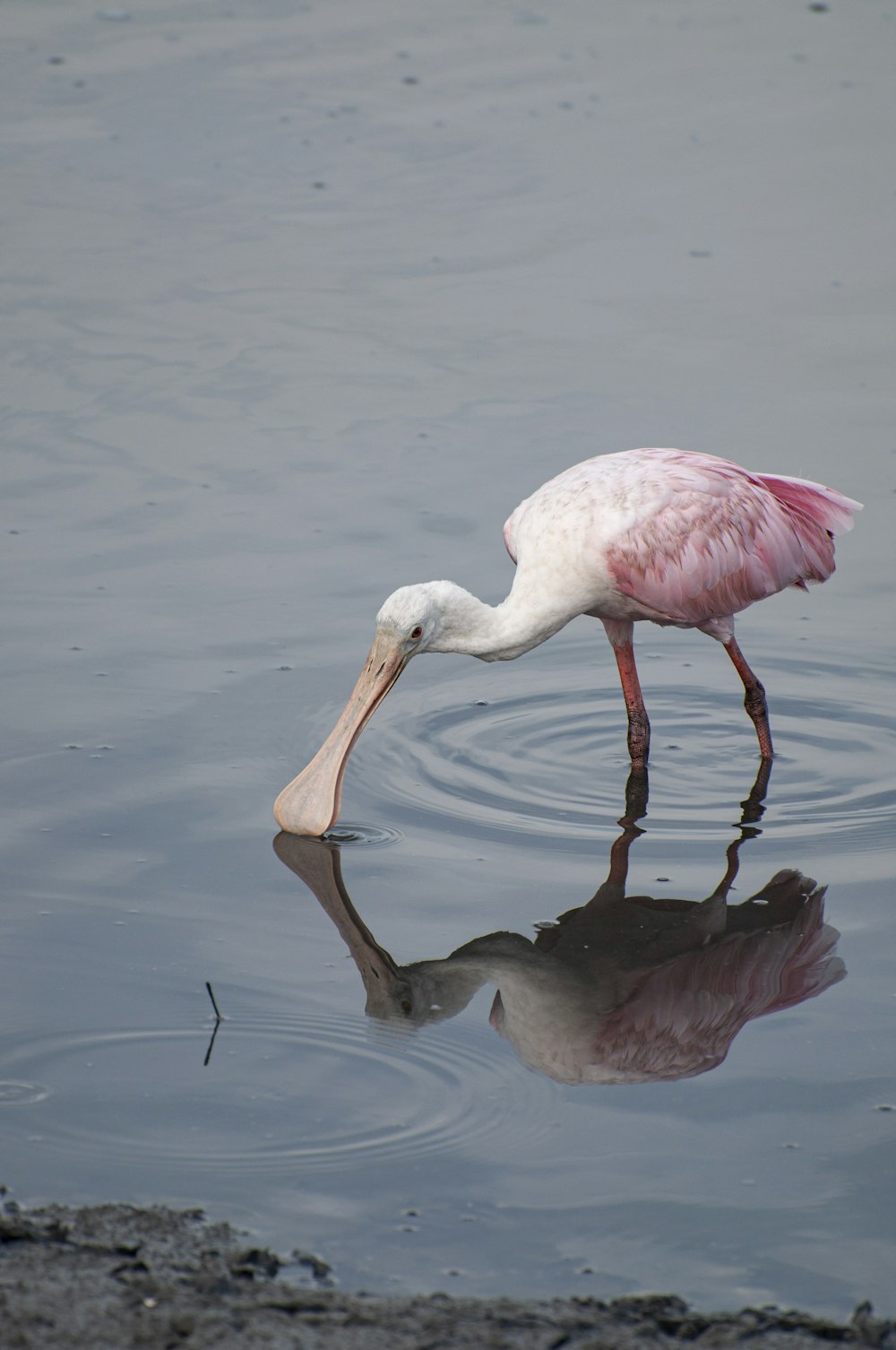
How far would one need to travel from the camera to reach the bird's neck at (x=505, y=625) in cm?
724

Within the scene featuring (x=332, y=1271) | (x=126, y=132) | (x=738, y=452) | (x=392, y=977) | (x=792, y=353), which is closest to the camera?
(x=332, y=1271)

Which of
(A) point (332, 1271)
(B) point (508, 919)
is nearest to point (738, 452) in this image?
(B) point (508, 919)

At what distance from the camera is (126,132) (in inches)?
601

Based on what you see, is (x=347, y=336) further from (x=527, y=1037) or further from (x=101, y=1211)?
(x=101, y=1211)

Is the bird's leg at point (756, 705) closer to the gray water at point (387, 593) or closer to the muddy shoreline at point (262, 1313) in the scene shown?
the gray water at point (387, 593)

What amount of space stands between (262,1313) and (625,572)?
3898 mm

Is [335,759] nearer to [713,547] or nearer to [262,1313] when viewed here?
[713,547]

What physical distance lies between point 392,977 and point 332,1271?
5.42ft

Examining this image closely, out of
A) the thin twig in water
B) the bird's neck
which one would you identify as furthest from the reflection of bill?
the bird's neck

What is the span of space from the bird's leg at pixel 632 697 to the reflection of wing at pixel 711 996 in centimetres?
123

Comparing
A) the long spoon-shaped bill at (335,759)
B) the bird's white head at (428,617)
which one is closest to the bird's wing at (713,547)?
the bird's white head at (428,617)

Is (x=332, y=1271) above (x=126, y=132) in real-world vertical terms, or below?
below

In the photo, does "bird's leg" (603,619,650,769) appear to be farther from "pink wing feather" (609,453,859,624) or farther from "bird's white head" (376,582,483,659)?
"bird's white head" (376,582,483,659)

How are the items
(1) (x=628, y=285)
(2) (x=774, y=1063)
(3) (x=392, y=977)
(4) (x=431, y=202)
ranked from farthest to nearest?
(4) (x=431, y=202)
(1) (x=628, y=285)
(3) (x=392, y=977)
(2) (x=774, y=1063)
